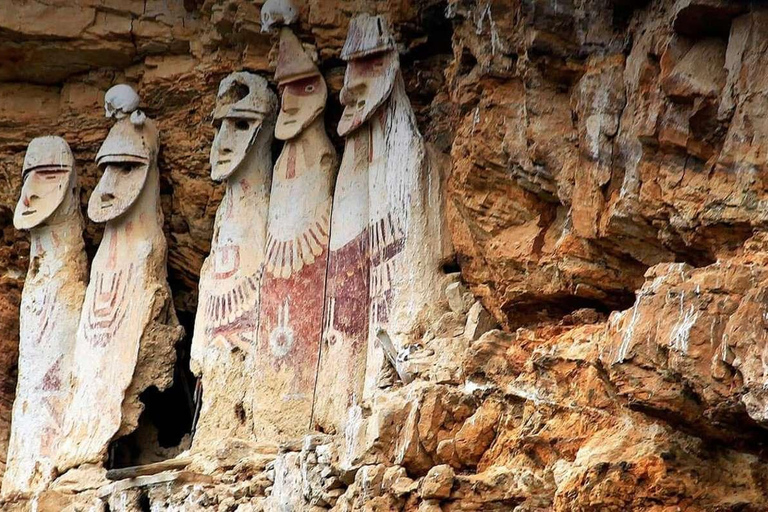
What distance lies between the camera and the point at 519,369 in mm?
6992

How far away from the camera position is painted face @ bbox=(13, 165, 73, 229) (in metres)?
10.4

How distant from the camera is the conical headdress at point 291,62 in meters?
9.57

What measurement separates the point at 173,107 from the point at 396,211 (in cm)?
224

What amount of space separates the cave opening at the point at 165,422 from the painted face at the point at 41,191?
3.15 ft

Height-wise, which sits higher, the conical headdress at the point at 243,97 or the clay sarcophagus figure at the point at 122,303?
the conical headdress at the point at 243,97

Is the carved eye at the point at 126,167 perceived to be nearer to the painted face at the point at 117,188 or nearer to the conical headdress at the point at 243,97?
the painted face at the point at 117,188

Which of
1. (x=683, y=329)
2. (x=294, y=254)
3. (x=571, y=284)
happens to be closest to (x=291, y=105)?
(x=294, y=254)

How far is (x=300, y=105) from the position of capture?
31.5 ft

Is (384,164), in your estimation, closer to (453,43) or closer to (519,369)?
(453,43)

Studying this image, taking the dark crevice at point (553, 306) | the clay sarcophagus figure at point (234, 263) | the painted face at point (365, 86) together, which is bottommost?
the dark crevice at point (553, 306)

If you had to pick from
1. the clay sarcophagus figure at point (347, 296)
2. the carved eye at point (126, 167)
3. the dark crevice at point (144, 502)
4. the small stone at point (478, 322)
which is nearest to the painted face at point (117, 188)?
the carved eye at point (126, 167)

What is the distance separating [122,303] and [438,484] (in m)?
3.79

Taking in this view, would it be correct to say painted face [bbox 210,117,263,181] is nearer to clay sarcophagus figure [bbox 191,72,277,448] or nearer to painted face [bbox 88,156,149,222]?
clay sarcophagus figure [bbox 191,72,277,448]

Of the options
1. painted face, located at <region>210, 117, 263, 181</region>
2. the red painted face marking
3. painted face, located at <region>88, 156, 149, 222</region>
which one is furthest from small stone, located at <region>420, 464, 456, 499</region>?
painted face, located at <region>88, 156, 149, 222</region>
